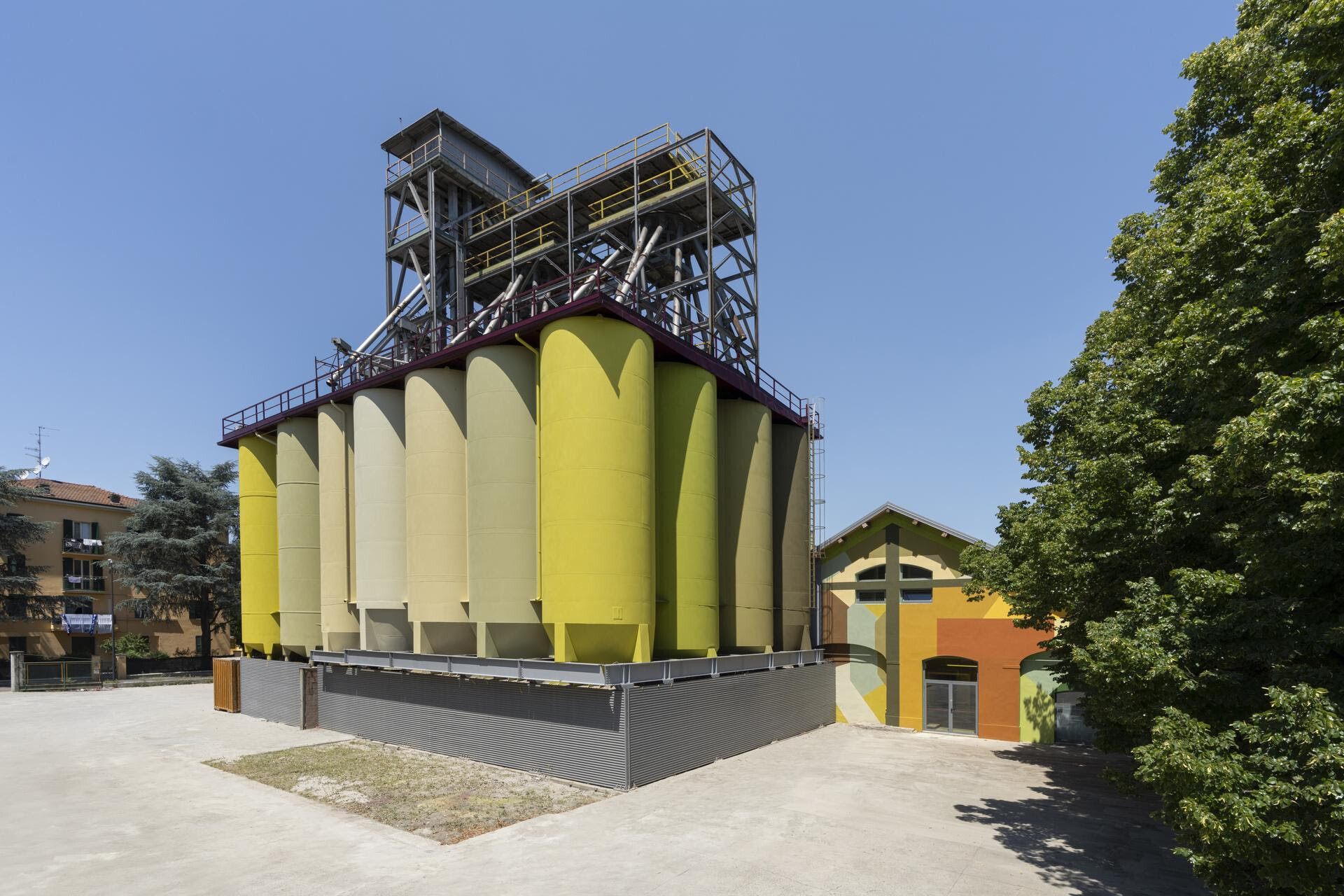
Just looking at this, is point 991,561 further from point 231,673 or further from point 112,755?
point 231,673

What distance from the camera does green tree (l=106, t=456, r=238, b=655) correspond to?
48.3 meters

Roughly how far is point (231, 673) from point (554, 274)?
25.0m

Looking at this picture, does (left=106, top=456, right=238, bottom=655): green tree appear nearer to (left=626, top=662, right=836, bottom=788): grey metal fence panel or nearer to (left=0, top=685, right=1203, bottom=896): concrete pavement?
(left=0, top=685, right=1203, bottom=896): concrete pavement

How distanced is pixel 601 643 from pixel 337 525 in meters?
15.3

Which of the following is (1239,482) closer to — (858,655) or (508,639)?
(508,639)

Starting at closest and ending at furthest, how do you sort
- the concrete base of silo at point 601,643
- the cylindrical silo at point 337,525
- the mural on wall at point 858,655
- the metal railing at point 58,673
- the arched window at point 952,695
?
the concrete base of silo at point 601,643 → the arched window at point 952,695 → the cylindrical silo at point 337,525 → the mural on wall at point 858,655 → the metal railing at point 58,673

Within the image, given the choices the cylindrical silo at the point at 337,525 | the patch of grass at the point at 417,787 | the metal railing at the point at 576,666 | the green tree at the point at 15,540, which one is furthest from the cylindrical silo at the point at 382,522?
the green tree at the point at 15,540

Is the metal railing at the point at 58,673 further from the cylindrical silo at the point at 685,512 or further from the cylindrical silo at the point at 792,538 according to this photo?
the cylindrical silo at the point at 792,538

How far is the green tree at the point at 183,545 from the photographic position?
48312 millimetres

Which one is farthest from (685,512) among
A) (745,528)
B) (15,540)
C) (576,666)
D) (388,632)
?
(15,540)

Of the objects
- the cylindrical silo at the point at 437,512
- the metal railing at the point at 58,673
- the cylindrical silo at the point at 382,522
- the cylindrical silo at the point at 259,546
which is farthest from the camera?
the metal railing at the point at 58,673

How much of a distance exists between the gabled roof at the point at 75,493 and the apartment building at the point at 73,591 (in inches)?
3.5

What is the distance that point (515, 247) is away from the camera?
3266 centimetres

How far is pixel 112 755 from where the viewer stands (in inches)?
902
